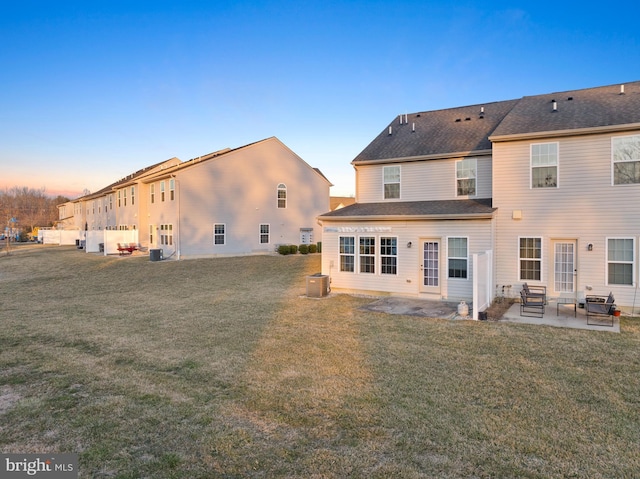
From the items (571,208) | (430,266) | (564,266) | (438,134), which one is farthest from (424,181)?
(564,266)

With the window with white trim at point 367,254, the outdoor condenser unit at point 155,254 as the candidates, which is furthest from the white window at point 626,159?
the outdoor condenser unit at point 155,254

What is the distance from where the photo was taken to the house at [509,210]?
11.9m

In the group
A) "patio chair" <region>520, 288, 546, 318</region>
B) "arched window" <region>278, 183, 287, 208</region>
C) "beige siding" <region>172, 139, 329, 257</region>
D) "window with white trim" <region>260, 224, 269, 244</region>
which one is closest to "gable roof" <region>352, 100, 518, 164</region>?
"patio chair" <region>520, 288, 546, 318</region>

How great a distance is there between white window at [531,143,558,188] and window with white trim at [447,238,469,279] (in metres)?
2.97

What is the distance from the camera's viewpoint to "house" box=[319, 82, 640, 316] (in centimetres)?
1185

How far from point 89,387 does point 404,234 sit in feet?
35.4

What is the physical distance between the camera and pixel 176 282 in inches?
751

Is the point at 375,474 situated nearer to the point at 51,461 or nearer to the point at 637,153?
the point at 51,461

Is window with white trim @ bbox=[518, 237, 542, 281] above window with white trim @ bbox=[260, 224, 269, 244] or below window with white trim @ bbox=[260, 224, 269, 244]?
below

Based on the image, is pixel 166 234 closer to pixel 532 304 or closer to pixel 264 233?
pixel 264 233

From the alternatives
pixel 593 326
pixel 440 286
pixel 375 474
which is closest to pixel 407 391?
pixel 375 474

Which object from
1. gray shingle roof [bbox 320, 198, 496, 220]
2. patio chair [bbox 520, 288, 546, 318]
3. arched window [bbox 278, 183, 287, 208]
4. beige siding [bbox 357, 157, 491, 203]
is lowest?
patio chair [bbox 520, 288, 546, 318]

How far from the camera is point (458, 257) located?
13.4m

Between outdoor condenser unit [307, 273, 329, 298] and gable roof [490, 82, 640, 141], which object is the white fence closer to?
gable roof [490, 82, 640, 141]
